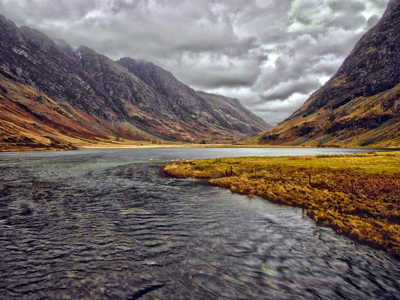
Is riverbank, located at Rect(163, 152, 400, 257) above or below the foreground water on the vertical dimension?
above

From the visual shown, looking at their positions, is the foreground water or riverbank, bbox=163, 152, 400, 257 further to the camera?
riverbank, bbox=163, 152, 400, 257

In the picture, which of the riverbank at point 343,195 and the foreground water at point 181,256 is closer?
the foreground water at point 181,256

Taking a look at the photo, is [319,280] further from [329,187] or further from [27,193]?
[27,193]

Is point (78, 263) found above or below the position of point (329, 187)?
below

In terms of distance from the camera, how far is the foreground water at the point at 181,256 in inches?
427

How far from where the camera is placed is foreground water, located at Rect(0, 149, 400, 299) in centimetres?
1084

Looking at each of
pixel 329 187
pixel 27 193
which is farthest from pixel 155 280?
pixel 27 193

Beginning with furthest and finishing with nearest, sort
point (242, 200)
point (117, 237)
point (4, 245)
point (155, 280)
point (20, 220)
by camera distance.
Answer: point (242, 200) → point (20, 220) → point (117, 237) → point (4, 245) → point (155, 280)

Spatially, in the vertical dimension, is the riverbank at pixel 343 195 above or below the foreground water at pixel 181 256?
above

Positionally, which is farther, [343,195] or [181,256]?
[343,195]

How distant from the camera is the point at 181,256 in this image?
14.0 metres

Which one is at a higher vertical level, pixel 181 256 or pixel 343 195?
pixel 343 195

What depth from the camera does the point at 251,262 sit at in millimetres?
13516

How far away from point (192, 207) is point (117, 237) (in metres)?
10.0
